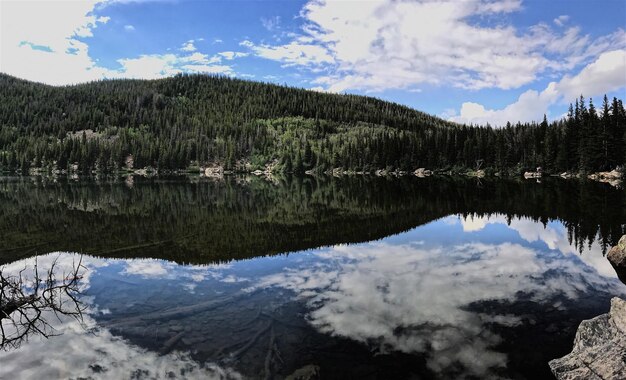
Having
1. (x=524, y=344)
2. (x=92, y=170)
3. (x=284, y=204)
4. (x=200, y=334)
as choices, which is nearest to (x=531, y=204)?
(x=284, y=204)

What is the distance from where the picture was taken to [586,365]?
31.3 feet

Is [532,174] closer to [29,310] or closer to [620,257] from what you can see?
[620,257]

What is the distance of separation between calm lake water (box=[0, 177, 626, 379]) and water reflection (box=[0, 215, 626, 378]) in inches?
2.2

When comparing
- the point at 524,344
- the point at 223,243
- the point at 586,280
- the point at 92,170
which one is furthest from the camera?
the point at 92,170

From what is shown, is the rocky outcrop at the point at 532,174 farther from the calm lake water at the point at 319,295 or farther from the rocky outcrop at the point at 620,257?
the rocky outcrop at the point at 620,257

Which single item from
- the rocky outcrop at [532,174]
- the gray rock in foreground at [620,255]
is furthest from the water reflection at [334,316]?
the rocky outcrop at [532,174]

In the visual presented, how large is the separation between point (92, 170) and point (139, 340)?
586ft

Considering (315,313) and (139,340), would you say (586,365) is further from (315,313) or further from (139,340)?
(139,340)

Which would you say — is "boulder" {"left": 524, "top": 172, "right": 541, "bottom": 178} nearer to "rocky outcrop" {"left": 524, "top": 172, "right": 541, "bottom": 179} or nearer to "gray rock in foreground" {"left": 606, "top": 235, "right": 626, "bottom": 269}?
"rocky outcrop" {"left": 524, "top": 172, "right": 541, "bottom": 179}

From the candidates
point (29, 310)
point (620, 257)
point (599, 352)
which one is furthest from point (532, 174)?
point (29, 310)

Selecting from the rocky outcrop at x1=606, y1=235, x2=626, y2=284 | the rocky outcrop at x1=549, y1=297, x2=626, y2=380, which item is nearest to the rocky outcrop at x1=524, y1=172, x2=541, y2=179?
the rocky outcrop at x1=606, y1=235, x2=626, y2=284

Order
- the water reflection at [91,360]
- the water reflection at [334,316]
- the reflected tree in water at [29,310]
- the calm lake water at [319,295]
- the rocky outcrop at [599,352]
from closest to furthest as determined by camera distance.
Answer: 1. the rocky outcrop at [599,352]
2. the water reflection at [91,360]
3. the water reflection at [334,316]
4. the calm lake water at [319,295]
5. the reflected tree in water at [29,310]

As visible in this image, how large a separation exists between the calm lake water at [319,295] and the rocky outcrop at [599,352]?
2.07ft

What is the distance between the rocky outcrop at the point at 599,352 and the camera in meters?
Answer: 9.12
